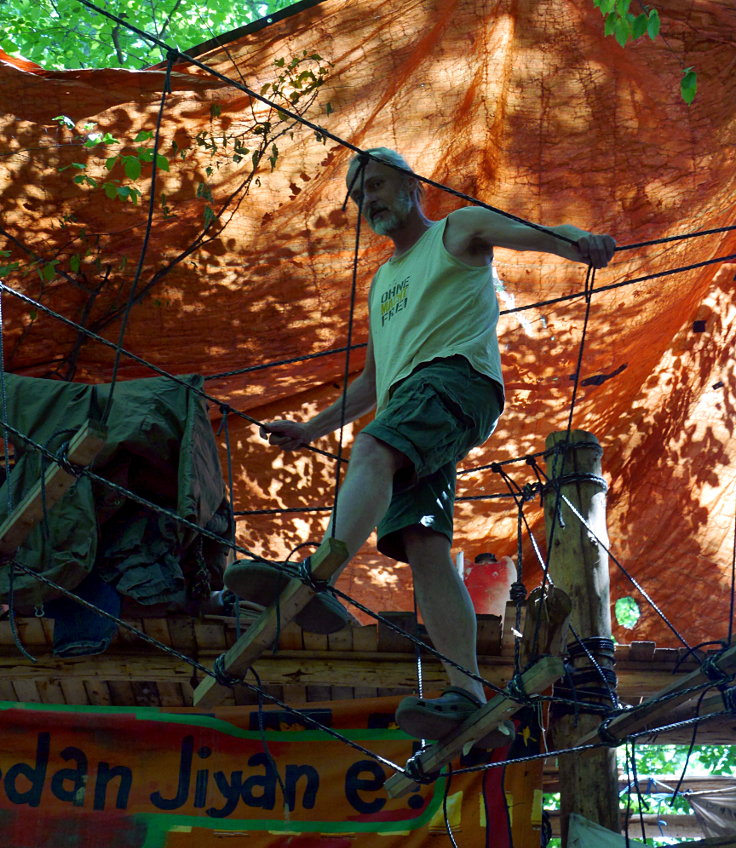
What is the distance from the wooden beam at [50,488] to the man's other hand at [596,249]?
1.36m

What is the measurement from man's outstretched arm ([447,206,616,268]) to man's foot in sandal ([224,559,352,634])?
1127 mm

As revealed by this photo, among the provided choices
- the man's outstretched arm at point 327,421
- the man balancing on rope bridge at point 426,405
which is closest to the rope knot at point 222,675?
the man balancing on rope bridge at point 426,405

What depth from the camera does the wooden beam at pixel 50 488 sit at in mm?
2654

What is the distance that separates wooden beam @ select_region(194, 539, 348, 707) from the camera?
248 cm

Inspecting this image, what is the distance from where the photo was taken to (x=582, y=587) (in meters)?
4.03

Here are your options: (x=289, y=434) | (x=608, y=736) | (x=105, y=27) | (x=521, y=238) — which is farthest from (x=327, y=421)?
(x=105, y=27)

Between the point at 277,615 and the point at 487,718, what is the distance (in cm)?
61

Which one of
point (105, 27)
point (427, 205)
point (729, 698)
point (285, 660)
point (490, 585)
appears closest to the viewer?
point (729, 698)

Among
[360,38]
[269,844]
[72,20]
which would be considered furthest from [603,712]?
[72,20]

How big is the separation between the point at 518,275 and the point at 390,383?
1782 millimetres

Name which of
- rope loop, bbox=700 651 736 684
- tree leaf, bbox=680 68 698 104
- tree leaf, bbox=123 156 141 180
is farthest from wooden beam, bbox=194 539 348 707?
tree leaf, bbox=680 68 698 104

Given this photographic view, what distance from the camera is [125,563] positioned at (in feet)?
11.3

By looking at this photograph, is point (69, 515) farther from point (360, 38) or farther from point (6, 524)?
point (360, 38)

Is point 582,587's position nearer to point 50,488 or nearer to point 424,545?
point 424,545
